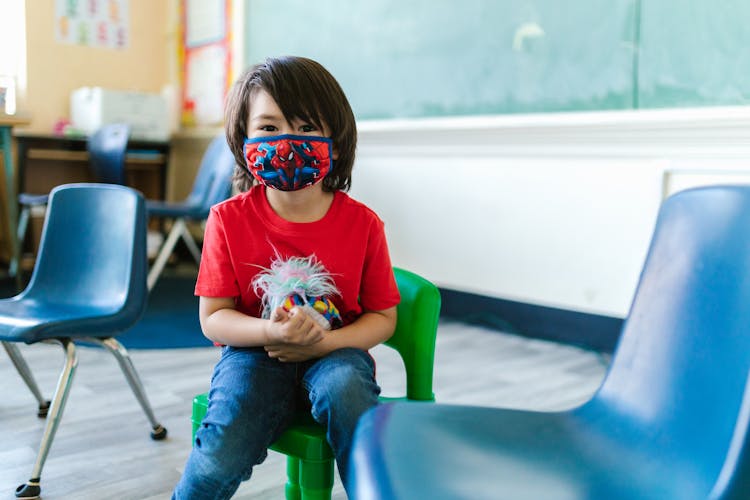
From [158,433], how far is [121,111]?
9.78 feet

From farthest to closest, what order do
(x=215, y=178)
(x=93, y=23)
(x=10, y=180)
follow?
(x=93, y=23), (x=10, y=180), (x=215, y=178)

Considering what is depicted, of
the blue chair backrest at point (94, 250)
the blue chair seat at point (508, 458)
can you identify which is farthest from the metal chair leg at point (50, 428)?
the blue chair seat at point (508, 458)

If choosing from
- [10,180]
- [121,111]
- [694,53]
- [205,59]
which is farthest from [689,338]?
[205,59]

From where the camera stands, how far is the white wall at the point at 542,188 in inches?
89.8

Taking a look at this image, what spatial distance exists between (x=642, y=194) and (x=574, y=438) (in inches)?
67.8

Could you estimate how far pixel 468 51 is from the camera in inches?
115

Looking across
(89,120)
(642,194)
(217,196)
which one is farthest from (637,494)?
(89,120)

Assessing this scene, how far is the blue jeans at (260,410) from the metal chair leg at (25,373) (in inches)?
37.6

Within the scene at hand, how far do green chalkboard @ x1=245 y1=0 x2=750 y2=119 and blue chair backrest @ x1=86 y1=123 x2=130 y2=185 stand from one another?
98 centimetres

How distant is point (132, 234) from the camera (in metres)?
1.67

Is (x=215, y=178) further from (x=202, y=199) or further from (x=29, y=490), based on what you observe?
(x=29, y=490)

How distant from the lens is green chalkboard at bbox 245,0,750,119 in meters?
2.23

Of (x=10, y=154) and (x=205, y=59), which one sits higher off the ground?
(x=205, y=59)

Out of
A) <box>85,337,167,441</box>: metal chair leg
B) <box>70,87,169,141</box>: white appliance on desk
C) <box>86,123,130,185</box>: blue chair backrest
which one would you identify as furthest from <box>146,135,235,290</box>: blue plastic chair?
<box>85,337,167,441</box>: metal chair leg
